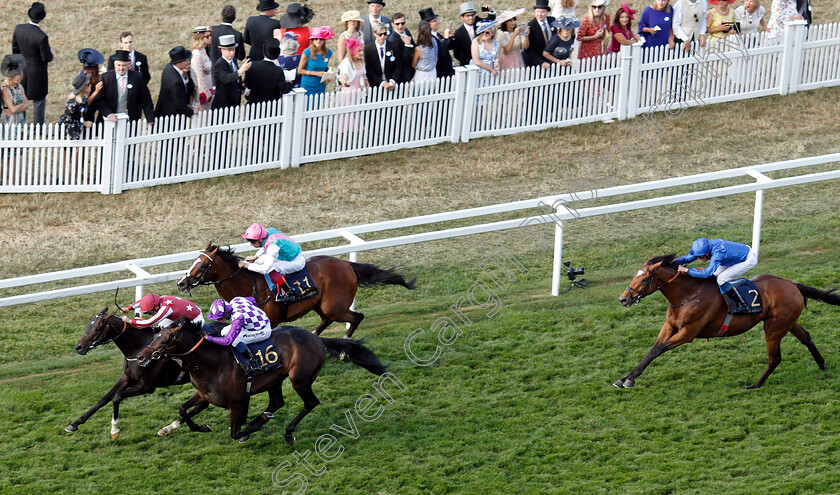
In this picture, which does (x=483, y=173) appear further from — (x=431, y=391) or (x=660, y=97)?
(x=431, y=391)

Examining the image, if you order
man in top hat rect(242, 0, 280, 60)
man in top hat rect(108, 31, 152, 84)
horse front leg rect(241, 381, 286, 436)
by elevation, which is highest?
man in top hat rect(242, 0, 280, 60)

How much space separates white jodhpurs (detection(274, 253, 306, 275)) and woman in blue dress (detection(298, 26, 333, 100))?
4890 millimetres

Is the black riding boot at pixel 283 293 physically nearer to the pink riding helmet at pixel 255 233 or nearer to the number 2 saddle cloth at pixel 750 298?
the pink riding helmet at pixel 255 233

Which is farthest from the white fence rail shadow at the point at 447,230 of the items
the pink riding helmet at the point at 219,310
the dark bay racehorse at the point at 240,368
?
the dark bay racehorse at the point at 240,368

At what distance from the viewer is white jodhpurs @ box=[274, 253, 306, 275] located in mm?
10656

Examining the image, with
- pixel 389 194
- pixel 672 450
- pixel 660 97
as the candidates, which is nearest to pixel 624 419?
pixel 672 450

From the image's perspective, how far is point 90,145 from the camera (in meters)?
14.0

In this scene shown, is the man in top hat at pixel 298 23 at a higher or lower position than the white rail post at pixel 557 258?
higher

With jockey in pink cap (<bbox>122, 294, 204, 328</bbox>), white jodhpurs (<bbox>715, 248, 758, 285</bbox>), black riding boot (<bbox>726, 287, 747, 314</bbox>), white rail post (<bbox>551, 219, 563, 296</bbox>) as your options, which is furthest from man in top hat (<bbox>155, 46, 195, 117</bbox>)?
black riding boot (<bbox>726, 287, 747, 314</bbox>)

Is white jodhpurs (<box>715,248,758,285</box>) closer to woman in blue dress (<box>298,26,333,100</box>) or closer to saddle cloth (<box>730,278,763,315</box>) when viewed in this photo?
saddle cloth (<box>730,278,763,315</box>)

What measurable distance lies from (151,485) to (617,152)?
866 cm

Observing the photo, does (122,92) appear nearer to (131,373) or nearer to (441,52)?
(441,52)

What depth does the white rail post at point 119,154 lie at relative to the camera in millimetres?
13883

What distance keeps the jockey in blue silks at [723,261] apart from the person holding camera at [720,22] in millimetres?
7003
